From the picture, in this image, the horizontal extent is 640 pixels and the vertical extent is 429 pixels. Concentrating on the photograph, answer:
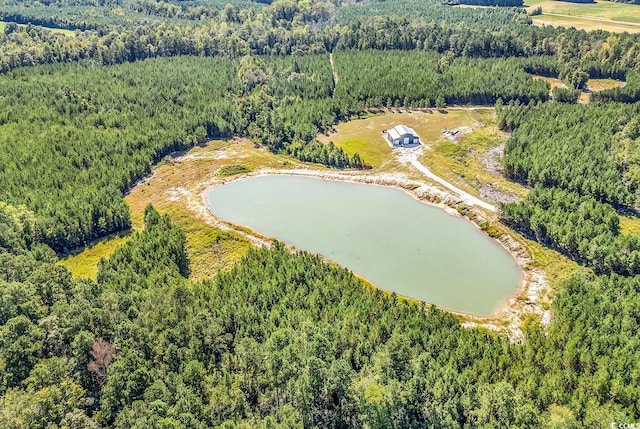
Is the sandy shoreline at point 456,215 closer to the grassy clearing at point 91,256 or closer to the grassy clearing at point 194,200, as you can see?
the grassy clearing at point 194,200

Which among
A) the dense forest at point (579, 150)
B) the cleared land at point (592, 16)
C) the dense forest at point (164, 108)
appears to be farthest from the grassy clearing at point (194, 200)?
the cleared land at point (592, 16)

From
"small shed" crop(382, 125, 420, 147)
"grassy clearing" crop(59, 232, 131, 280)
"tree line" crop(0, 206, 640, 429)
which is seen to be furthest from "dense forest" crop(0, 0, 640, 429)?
"small shed" crop(382, 125, 420, 147)

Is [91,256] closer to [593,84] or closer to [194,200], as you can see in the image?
[194,200]

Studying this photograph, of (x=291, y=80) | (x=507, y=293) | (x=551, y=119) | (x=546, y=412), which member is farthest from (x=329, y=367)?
(x=291, y=80)

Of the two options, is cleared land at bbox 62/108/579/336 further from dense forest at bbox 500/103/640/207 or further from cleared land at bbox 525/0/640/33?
cleared land at bbox 525/0/640/33

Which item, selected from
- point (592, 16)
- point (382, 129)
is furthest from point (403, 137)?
point (592, 16)

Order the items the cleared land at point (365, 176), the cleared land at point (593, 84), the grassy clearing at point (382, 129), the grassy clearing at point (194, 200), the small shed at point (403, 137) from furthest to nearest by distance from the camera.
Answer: the cleared land at point (593, 84) < the small shed at point (403, 137) < the grassy clearing at point (382, 129) < the grassy clearing at point (194, 200) < the cleared land at point (365, 176)
